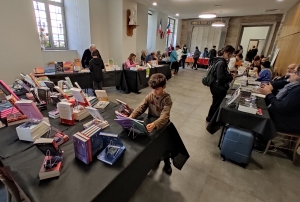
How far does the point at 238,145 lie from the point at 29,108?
2259mm

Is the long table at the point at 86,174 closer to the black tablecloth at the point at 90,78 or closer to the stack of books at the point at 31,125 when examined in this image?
the stack of books at the point at 31,125

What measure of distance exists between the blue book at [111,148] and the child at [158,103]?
0.33 meters

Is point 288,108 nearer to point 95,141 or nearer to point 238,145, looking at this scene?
point 238,145

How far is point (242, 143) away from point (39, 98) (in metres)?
2.48

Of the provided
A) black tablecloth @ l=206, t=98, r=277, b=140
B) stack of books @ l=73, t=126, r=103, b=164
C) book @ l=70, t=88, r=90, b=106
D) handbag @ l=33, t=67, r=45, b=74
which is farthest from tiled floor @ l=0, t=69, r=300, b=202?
handbag @ l=33, t=67, r=45, b=74

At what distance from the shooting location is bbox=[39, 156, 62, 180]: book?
811 millimetres

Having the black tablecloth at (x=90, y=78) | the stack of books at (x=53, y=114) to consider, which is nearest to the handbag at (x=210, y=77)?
the stack of books at (x=53, y=114)

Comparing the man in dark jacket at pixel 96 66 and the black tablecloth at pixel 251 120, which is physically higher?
the man in dark jacket at pixel 96 66

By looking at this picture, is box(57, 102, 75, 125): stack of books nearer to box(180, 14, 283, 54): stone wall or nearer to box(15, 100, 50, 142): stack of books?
box(15, 100, 50, 142): stack of books

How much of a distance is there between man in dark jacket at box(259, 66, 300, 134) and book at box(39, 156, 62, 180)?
2412mm

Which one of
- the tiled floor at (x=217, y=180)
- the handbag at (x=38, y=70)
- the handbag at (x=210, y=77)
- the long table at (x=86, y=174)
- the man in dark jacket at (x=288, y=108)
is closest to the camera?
the long table at (x=86, y=174)

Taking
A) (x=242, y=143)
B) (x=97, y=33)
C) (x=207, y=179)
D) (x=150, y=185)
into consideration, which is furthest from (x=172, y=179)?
(x=97, y=33)

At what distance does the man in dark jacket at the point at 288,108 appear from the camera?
1.79m

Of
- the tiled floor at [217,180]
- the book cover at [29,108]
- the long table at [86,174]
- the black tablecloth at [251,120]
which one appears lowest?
the tiled floor at [217,180]
